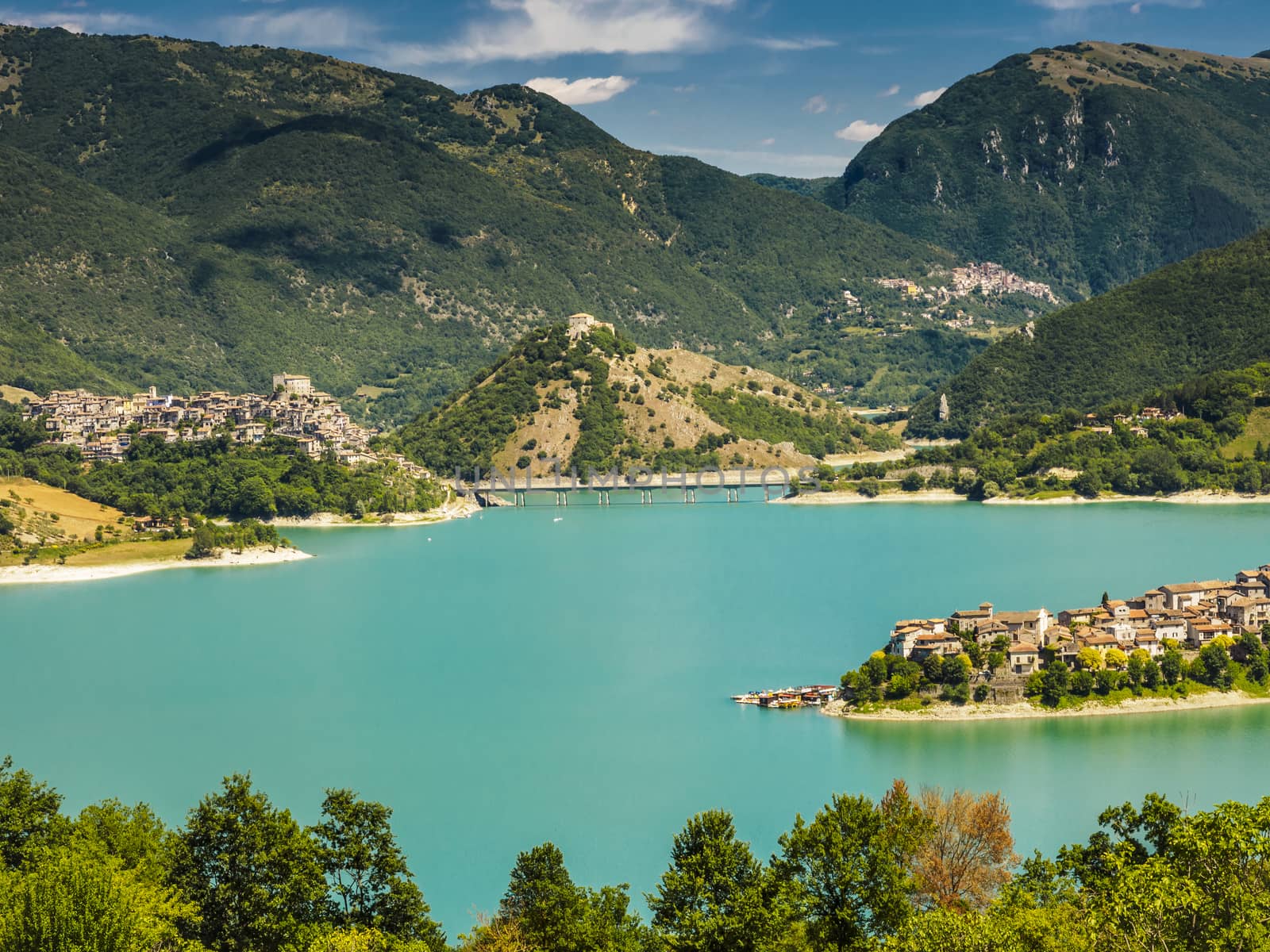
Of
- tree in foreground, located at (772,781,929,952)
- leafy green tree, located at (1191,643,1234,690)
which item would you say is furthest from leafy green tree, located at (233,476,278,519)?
tree in foreground, located at (772,781,929,952)

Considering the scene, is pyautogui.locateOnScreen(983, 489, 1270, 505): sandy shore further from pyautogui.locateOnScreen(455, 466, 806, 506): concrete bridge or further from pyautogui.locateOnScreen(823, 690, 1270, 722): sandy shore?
pyautogui.locateOnScreen(823, 690, 1270, 722): sandy shore

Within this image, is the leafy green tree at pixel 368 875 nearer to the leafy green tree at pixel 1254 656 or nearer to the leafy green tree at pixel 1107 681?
the leafy green tree at pixel 1107 681

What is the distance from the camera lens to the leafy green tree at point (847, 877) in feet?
71.1

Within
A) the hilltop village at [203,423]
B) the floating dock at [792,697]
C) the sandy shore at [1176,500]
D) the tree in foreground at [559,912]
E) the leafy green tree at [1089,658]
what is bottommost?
the tree in foreground at [559,912]

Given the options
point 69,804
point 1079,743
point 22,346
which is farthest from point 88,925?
point 22,346

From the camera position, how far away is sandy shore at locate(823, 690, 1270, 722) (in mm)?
37406

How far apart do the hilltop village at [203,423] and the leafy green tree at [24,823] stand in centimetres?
6490

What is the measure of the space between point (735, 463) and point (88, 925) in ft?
288

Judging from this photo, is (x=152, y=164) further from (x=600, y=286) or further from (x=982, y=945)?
(x=982, y=945)

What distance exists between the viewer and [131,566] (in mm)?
68688

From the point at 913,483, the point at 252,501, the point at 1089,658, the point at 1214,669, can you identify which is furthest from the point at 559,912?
the point at 913,483

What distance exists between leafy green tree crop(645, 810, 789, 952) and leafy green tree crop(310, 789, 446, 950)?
3315mm

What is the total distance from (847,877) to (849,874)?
5cm

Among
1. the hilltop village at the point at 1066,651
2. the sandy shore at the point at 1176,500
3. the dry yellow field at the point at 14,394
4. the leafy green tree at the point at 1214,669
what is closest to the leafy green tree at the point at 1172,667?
the hilltop village at the point at 1066,651
